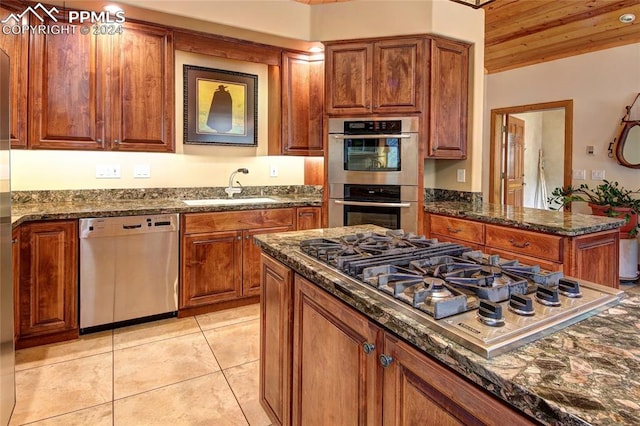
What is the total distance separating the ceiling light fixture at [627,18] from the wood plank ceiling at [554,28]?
3 centimetres

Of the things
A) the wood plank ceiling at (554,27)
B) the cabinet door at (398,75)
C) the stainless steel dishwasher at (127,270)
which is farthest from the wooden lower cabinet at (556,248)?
the stainless steel dishwasher at (127,270)

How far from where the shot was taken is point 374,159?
360 centimetres

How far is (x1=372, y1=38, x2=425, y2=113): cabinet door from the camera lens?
11.2ft

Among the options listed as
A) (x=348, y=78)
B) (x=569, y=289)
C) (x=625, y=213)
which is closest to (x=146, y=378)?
(x=569, y=289)

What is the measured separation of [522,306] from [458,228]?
2293mm

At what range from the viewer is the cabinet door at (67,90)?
2766 mm

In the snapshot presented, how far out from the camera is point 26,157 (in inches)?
118

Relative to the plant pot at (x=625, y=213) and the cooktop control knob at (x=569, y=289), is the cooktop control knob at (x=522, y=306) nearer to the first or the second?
the cooktop control knob at (x=569, y=289)

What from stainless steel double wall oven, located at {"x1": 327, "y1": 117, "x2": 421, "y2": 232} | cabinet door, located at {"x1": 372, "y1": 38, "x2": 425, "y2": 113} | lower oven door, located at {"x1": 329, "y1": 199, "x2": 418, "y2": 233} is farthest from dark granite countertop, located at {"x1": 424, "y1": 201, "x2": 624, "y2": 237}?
cabinet door, located at {"x1": 372, "y1": 38, "x2": 425, "y2": 113}

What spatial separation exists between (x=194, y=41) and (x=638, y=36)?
15.0 feet

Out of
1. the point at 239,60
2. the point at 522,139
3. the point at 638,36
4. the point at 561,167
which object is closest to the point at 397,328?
the point at 239,60

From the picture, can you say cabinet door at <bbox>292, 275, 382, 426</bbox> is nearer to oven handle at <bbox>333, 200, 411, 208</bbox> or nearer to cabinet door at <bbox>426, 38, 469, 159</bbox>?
oven handle at <bbox>333, 200, 411, 208</bbox>

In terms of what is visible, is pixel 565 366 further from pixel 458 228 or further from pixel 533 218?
pixel 458 228

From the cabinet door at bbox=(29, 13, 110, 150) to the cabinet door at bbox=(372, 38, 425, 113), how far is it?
87.0 inches
